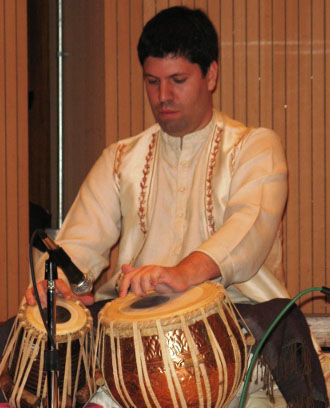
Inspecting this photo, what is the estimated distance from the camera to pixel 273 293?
3324 mm

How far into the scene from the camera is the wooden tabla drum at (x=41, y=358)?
2.58 m

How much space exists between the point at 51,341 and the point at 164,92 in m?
1.38

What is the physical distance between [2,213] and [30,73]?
3.57 feet

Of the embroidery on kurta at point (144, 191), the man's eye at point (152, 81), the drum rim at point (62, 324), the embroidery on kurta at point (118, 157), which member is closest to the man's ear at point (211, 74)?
the man's eye at point (152, 81)

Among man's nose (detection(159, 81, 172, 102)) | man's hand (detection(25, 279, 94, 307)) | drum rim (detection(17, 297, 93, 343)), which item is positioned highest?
man's nose (detection(159, 81, 172, 102))

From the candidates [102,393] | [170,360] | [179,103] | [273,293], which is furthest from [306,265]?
[170,360]

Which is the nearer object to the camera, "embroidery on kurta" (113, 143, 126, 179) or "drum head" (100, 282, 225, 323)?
"drum head" (100, 282, 225, 323)

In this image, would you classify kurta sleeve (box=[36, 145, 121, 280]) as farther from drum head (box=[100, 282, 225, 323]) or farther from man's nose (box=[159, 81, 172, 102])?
drum head (box=[100, 282, 225, 323])

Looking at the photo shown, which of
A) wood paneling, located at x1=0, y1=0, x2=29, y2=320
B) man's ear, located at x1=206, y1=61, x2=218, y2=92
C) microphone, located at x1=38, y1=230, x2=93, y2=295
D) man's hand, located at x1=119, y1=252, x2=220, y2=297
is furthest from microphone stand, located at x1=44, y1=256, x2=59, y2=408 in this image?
wood paneling, located at x1=0, y1=0, x2=29, y2=320

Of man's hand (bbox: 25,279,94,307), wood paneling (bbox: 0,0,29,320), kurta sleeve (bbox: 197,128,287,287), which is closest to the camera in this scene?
man's hand (bbox: 25,279,94,307)

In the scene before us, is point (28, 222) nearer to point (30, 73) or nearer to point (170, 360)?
point (30, 73)

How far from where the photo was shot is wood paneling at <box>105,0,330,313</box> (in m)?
4.55

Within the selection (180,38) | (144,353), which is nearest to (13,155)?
(180,38)

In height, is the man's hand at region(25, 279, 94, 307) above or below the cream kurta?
below
